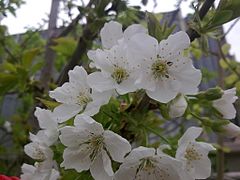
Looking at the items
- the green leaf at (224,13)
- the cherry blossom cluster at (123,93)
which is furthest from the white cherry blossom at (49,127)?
the green leaf at (224,13)

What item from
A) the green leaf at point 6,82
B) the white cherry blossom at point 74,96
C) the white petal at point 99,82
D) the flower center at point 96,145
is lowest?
the green leaf at point 6,82

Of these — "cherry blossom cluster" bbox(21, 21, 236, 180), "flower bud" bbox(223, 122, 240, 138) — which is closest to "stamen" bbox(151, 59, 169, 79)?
"cherry blossom cluster" bbox(21, 21, 236, 180)

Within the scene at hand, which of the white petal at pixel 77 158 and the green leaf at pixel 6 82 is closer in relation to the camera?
the white petal at pixel 77 158

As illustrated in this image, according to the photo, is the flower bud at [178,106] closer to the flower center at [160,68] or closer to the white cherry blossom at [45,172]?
the flower center at [160,68]

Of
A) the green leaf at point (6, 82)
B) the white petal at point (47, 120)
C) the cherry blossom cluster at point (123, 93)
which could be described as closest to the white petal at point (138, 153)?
the cherry blossom cluster at point (123, 93)

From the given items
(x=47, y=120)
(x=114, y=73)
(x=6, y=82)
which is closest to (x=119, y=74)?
(x=114, y=73)

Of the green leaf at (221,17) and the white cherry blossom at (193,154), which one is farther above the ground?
the green leaf at (221,17)

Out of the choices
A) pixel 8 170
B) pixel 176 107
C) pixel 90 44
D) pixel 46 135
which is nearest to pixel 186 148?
pixel 176 107
